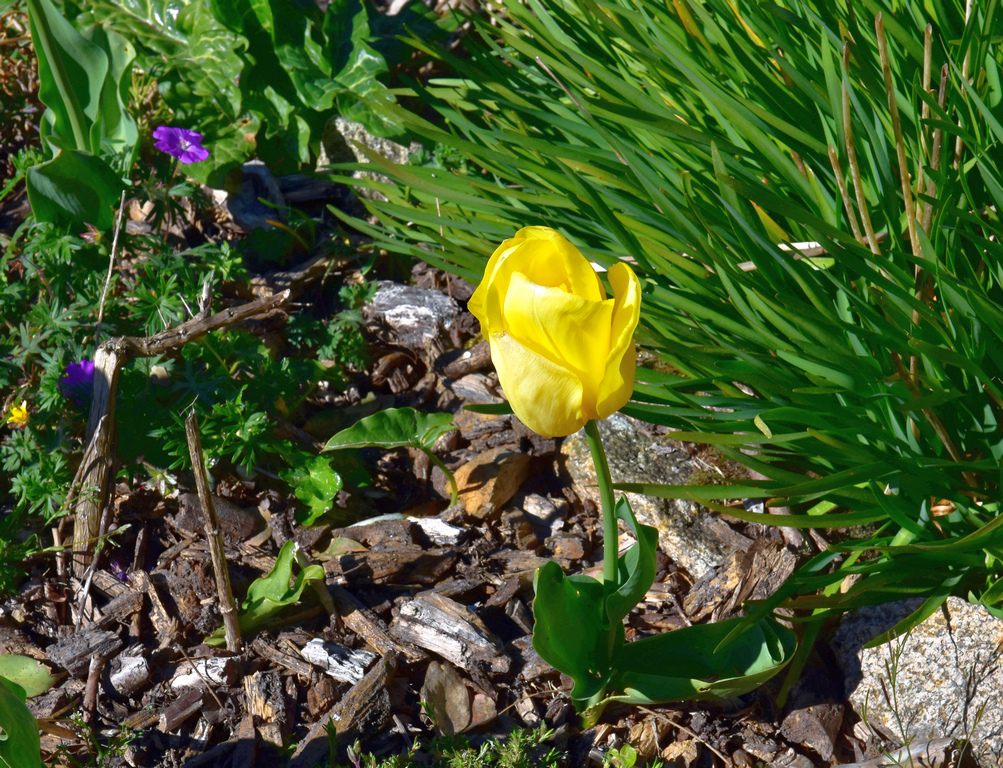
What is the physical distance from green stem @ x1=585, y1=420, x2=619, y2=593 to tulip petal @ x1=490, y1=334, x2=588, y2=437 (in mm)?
60

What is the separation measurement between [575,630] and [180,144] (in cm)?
154

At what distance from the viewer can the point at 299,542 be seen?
1599mm

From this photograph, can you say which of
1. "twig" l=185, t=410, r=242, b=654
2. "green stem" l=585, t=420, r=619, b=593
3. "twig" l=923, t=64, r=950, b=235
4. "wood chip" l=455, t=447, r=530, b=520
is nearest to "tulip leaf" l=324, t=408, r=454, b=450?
"wood chip" l=455, t=447, r=530, b=520

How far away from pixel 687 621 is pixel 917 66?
3.75ft

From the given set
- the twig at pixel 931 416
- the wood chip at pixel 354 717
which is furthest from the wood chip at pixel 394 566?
the twig at pixel 931 416

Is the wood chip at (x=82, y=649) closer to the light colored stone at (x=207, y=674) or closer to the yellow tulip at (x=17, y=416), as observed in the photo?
the light colored stone at (x=207, y=674)

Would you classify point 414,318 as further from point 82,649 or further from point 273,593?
point 82,649

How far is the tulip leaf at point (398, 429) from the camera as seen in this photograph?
1.53m

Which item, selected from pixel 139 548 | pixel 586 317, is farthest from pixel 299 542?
pixel 586 317

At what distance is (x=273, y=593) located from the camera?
138cm

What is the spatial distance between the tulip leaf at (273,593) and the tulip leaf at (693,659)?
553 mm

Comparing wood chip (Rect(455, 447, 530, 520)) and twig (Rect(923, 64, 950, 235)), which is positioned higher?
twig (Rect(923, 64, 950, 235))

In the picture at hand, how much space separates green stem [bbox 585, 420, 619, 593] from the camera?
1.01 m

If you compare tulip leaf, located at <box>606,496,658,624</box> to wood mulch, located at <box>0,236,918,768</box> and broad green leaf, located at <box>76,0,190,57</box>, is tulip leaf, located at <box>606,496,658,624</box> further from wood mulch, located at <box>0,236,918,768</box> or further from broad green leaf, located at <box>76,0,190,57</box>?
broad green leaf, located at <box>76,0,190,57</box>
